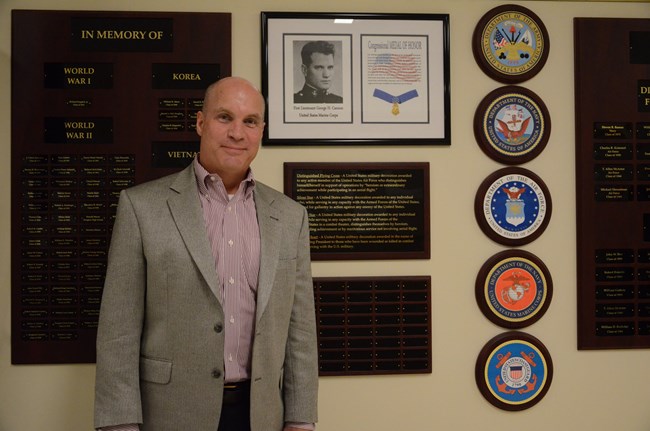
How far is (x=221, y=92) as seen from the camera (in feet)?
5.47

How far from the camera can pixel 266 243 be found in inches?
65.3

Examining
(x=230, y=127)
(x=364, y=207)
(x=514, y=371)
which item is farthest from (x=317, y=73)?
(x=514, y=371)

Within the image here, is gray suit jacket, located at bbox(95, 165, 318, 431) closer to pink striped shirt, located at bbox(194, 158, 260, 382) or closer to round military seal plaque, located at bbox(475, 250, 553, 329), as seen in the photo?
pink striped shirt, located at bbox(194, 158, 260, 382)

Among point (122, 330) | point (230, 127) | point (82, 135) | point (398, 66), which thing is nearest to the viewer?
point (122, 330)

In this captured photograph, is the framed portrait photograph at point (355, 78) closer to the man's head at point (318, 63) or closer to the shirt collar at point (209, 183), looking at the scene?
the man's head at point (318, 63)

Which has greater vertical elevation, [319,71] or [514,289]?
[319,71]

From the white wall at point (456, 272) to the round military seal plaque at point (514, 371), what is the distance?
0.04 m

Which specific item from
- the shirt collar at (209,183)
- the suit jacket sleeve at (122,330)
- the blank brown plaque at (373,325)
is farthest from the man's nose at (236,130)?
the blank brown plaque at (373,325)

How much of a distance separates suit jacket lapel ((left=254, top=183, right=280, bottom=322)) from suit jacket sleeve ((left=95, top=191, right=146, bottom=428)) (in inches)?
12.2

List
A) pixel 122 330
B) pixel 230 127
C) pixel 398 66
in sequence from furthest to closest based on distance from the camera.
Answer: pixel 398 66 < pixel 230 127 < pixel 122 330

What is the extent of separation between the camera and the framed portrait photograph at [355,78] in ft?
7.28

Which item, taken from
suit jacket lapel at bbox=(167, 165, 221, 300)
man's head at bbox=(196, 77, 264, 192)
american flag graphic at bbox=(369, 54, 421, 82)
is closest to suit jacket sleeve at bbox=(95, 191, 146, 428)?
suit jacket lapel at bbox=(167, 165, 221, 300)

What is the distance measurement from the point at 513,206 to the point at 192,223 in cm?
128

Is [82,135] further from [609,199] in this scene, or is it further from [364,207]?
[609,199]
